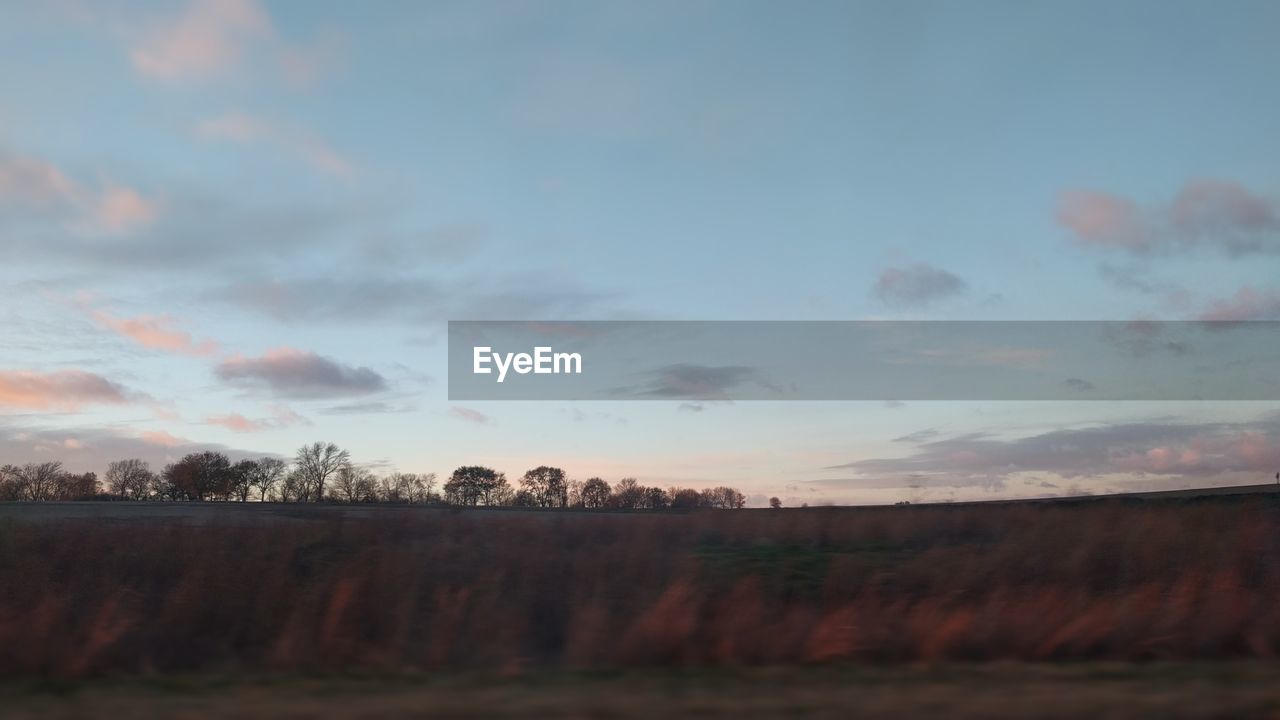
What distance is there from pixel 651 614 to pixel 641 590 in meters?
4.23

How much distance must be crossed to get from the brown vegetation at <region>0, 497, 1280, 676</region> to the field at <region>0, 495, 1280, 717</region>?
0.21 ft

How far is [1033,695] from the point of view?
8398 millimetres

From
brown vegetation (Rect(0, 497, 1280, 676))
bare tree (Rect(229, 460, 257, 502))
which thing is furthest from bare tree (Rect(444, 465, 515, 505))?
brown vegetation (Rect(0, 497, 1280, 676))

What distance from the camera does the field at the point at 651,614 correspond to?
877 centimetres

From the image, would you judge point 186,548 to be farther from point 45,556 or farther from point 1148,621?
point 1148,621

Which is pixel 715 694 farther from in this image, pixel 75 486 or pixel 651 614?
pixel 75 486

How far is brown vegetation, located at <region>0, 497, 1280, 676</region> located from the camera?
37.6ft

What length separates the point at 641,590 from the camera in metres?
16.5

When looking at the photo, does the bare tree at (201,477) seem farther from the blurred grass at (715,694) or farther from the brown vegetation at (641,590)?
the blurred grass at (715,694)

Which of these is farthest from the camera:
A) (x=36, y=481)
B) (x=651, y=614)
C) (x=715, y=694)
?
(x=36, y=481)

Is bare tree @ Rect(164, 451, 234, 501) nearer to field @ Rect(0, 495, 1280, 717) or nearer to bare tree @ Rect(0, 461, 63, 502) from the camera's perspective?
bare tree @ Rect(0, 461, 63, 502)

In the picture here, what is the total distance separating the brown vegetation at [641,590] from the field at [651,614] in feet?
0.21

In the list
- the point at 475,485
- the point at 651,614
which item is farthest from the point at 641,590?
the point at 475,485

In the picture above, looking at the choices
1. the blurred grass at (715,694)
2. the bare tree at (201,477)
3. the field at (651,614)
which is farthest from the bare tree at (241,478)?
the blurred grass at (715,694)
